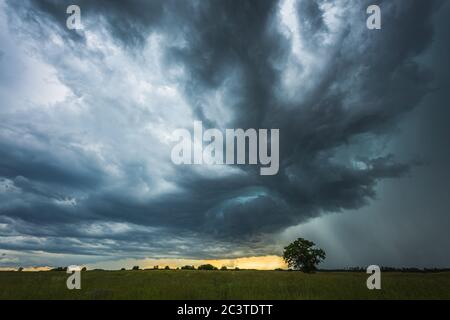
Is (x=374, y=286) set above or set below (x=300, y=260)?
above

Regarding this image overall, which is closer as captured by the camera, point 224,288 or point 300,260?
point 224,288
